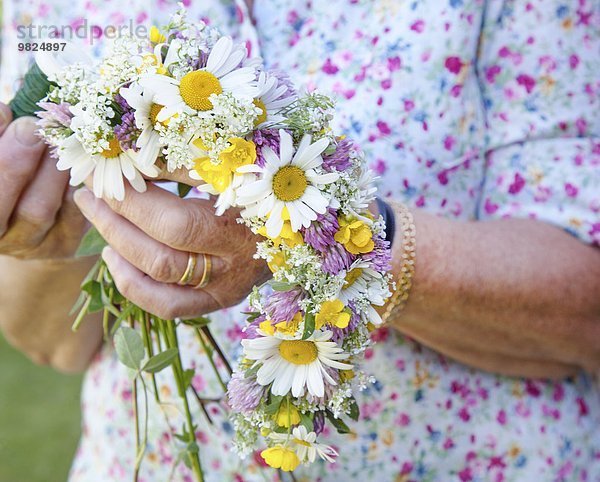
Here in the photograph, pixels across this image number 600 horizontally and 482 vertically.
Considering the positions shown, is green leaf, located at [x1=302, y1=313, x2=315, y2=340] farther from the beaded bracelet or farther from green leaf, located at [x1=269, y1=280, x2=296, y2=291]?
the beaded bracelet

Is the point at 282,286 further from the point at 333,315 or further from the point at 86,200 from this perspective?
the point at 86,200

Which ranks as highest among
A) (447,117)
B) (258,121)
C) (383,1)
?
(383,1)

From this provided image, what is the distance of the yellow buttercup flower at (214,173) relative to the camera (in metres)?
0.70

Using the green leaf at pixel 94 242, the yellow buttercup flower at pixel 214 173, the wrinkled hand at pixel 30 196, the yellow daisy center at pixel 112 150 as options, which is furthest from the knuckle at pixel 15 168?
the yellow buttercup flower at pixel 214 173

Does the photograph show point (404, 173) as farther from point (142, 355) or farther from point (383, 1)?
point (142, 355)

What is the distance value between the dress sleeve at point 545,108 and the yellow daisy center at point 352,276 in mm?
476

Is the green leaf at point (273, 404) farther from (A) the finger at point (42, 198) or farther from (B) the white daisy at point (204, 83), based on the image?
(A) the finger at point (42, 198)

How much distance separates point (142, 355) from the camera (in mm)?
879

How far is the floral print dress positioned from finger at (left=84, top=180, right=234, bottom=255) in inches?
12.9

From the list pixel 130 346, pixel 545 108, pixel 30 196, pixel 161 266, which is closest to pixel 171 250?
pixel 161 266

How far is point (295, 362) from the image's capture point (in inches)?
29.0

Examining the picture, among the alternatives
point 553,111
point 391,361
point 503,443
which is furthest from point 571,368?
point 553,111

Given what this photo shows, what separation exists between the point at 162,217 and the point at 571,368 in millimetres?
705

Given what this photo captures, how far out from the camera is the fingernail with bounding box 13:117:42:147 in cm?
90
